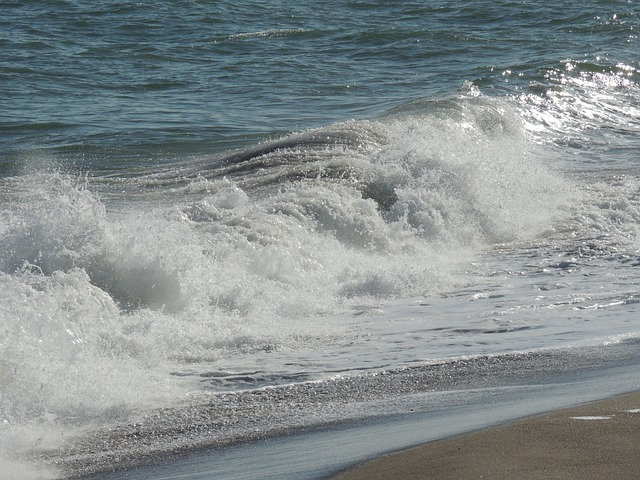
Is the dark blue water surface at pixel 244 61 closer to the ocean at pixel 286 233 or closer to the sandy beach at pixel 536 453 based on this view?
the ocean at pixel 286 233

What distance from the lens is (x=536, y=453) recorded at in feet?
12.6

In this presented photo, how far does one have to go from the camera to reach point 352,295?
6996mm

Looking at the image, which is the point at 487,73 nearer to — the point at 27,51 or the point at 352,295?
the point at 27,51

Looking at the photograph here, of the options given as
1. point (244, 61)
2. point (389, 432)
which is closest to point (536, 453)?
point (389, 432)

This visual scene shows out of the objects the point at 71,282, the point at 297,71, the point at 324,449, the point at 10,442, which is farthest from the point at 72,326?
the point at 297,71

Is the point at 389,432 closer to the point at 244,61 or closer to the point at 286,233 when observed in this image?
the point at 286,233

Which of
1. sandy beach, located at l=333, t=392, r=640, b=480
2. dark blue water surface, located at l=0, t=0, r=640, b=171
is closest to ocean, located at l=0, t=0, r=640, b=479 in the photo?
dark blue water surface, located at l=0, t=0, r=640, b=171

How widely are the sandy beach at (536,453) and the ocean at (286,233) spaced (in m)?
0.71

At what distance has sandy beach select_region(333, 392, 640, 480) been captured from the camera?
362cm

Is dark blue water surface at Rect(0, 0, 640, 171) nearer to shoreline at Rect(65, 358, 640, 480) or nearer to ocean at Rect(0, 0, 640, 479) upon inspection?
ocean at Rect(0, 0, 640, 479)

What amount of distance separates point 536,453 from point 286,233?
453 cm

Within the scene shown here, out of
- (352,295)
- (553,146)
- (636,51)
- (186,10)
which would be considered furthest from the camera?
(186,10)

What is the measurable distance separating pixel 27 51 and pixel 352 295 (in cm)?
1323

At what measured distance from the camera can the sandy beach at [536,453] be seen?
142 inches
